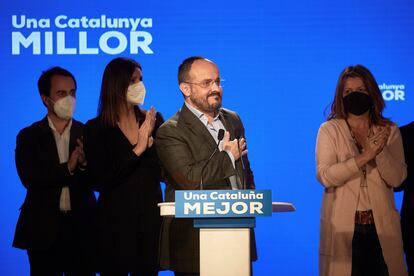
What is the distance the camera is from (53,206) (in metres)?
4.89

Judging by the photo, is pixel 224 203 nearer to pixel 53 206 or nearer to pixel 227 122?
pixel 227 122

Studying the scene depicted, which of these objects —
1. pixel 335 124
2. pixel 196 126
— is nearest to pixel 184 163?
pixel 196 126

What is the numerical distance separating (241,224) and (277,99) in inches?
101

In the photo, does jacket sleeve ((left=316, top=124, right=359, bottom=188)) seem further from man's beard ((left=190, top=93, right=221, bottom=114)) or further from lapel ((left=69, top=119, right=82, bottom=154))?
lapel ((left=69, top=119, right=82, bottom=154))

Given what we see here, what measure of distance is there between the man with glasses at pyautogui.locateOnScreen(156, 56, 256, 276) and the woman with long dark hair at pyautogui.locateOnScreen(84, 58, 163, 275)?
0.17 metres

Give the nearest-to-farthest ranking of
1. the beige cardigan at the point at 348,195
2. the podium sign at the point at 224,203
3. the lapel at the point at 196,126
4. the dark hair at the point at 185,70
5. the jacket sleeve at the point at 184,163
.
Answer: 1. the podium sign at the point at 224,203
2. the jacket sleeve at the point at 184,163
3. the lapel at the point at 196,126
4. the beige cardigan at the point at 348,195
5. the dark hair at the point at 185,70

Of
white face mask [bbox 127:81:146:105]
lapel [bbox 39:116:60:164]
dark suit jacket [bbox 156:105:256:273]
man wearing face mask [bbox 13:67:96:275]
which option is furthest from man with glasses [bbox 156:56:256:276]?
lapel [bbox 39:116:60:164]

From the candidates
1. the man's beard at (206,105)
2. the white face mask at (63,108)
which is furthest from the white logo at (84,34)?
the man's beard at (206,105)

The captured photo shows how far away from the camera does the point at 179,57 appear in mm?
5898

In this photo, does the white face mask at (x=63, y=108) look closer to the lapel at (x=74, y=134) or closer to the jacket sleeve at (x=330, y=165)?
the lapel at (x=74, y=134)

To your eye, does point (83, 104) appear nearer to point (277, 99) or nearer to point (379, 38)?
point (277, 99)

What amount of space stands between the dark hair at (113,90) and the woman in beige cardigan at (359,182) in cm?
123

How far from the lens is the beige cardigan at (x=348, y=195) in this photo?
437cm

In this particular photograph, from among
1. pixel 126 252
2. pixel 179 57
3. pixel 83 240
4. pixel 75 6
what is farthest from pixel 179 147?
pixel 75 6
